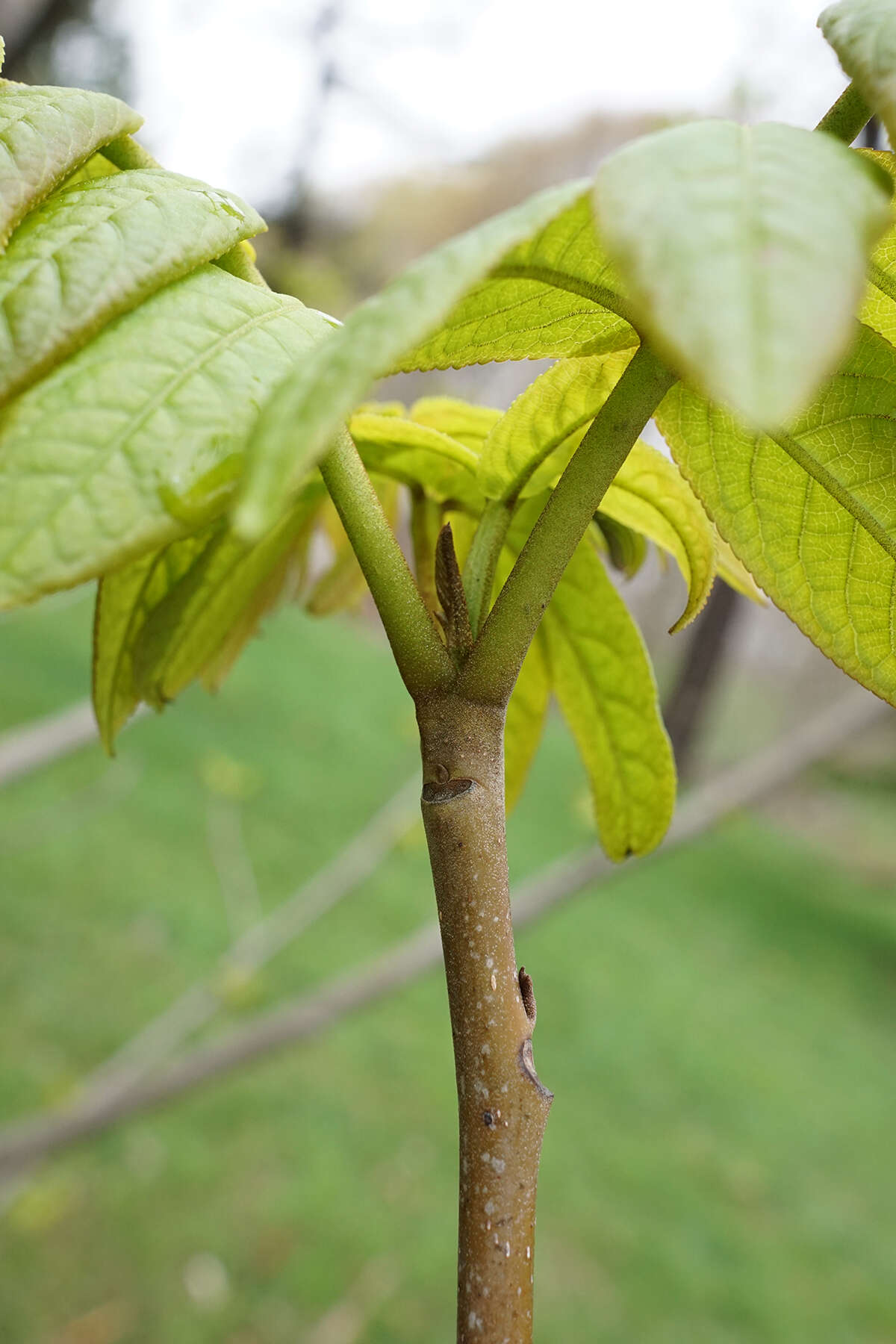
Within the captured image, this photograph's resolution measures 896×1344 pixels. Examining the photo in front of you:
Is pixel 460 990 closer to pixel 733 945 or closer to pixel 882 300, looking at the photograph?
pixel 882 300

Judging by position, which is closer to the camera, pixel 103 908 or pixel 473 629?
pixel 473 629

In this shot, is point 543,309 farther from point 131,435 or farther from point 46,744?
point 46,744

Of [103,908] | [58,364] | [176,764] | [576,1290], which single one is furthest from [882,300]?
[176,764]

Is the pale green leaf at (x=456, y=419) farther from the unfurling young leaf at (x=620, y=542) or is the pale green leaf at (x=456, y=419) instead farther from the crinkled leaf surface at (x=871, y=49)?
the crinkled leaf surface at (x=871, y=49)

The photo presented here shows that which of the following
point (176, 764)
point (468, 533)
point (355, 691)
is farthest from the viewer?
point (355, 691)

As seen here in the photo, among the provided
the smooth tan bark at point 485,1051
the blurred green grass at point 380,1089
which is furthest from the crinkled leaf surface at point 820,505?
the blurred green grass at point 380,1089

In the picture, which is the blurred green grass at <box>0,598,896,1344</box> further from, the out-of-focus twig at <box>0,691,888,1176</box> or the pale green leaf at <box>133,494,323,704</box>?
the pale green leaf at <box>133,494,323,704</box>
